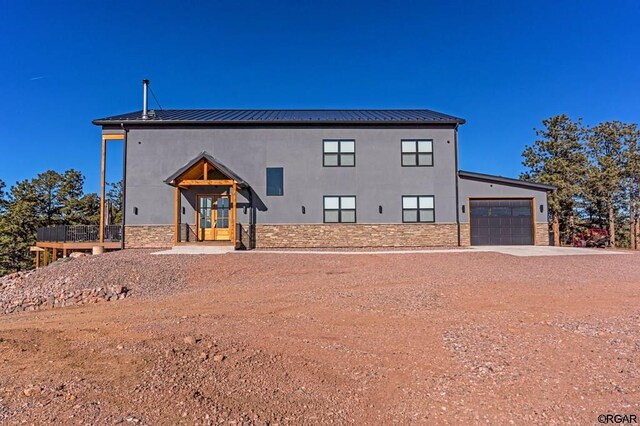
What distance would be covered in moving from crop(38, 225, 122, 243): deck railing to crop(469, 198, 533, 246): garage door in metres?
16.8

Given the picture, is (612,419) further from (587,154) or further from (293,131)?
(587,154)

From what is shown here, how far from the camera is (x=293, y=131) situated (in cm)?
1820

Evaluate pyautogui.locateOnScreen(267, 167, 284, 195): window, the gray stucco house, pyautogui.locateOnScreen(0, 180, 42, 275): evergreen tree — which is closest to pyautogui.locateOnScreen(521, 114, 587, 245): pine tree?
the gray stucco house

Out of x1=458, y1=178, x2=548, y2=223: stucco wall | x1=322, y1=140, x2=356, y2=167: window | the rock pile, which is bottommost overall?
the rock pile

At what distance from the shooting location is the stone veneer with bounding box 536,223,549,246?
59.8 feet

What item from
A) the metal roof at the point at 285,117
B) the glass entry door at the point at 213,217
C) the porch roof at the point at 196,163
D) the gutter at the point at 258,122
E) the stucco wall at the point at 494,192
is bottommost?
the glass entry door at the point at 213,217

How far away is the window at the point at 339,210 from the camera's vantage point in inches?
708

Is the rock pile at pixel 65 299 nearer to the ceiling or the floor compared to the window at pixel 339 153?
nearer to the floor

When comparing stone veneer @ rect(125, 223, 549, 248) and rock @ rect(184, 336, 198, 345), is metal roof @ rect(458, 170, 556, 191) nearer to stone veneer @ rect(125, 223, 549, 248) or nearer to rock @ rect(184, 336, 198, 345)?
stone veneer @ rect(125, 223, 549, 248)

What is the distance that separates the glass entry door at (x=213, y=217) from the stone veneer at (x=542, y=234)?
48.2 ft

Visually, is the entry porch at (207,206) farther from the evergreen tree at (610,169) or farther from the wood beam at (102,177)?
the evergreen tree at (610,169)

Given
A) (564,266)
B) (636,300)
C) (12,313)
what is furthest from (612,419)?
(12,313)

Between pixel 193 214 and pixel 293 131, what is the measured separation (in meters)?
6.06

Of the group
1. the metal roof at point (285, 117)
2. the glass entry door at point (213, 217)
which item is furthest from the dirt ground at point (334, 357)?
the metal roof at point (285, 117)
